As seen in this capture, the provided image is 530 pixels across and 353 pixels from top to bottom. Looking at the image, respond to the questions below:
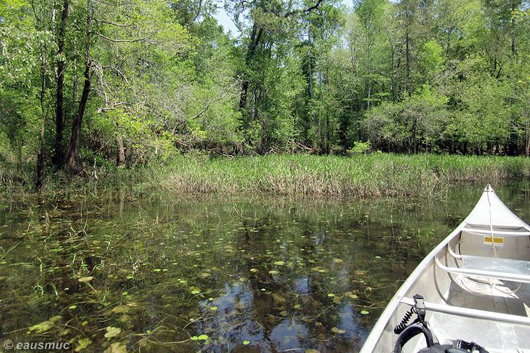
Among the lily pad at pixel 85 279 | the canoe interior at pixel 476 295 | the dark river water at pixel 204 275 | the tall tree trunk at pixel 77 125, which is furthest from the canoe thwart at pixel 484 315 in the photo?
the tall tree trunk at pixel 77 125

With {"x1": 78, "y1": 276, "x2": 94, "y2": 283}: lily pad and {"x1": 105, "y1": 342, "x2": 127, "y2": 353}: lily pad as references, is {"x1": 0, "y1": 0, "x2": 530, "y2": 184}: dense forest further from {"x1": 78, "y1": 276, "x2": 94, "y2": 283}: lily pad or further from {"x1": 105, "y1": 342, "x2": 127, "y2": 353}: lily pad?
{"x1": 105, "y1": 342, "x2": 127, "y2": 353}: lily pad

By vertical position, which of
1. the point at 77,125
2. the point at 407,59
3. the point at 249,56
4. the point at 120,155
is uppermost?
the point at 407,59

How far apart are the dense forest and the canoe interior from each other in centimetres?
927

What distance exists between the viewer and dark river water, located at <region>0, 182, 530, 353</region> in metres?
3.29

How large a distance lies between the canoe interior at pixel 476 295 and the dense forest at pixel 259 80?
9.27 m

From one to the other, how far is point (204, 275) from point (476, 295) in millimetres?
3353

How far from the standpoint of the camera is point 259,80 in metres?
24.8

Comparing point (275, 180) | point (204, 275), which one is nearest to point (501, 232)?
point (204, 275)

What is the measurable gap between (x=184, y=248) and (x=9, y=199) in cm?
796

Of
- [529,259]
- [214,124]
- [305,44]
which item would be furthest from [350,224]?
[305,44]

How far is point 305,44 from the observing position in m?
30.6

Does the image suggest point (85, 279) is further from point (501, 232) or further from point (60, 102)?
point (60, 102)

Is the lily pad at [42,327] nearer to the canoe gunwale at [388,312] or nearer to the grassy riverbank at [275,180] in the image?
the canoe gunwale at [388,312]

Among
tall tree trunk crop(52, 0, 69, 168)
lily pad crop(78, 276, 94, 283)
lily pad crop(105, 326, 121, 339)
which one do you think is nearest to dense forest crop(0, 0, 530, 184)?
tall tree trunk crop(52, 0, 69, 168)
